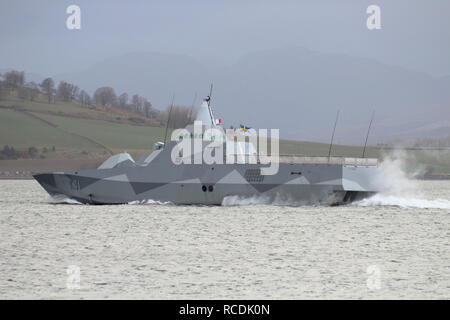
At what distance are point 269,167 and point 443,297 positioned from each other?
1853 centimetres

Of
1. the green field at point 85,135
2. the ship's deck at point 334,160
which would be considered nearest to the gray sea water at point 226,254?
the ship's deck at point 334,160

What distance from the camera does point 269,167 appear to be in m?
30.4

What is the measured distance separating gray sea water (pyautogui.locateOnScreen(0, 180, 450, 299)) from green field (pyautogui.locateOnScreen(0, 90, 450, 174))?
239ft

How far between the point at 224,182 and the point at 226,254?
13.9 m

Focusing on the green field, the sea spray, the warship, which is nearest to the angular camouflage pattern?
the warship

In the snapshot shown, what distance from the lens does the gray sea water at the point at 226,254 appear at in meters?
12.8

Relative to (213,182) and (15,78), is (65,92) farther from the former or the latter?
(213,182)

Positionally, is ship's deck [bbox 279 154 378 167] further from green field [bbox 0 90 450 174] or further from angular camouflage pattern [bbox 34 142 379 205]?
green field [bbox 0 90 450 174]

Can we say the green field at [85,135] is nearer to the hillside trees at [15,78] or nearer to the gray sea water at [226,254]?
the hillside trees at [15,78]

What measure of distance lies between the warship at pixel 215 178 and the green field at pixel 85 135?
65.3 meters

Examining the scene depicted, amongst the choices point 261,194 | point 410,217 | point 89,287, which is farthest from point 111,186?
point 89,287

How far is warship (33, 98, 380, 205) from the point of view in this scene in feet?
98.7
